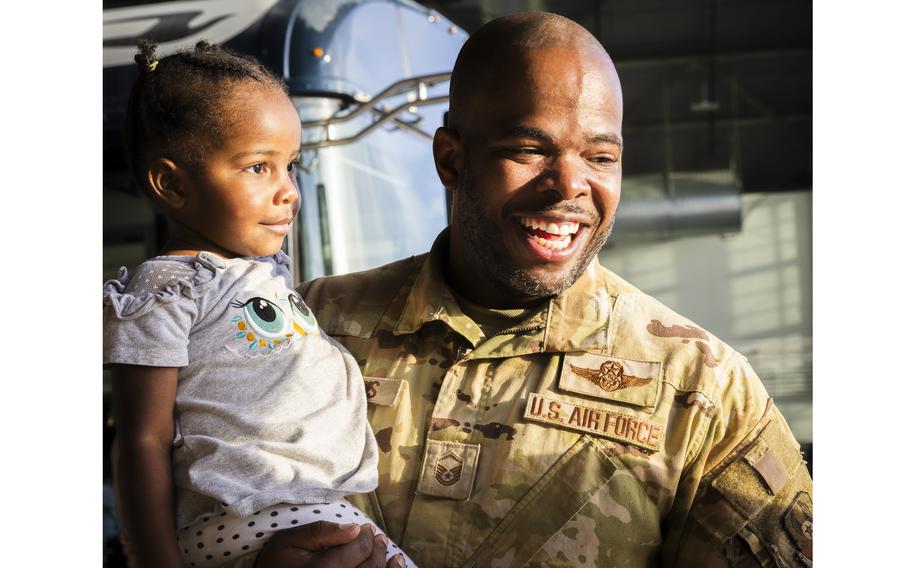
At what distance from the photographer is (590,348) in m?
1.80

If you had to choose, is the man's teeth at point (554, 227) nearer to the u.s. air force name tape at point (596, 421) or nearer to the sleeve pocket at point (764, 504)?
the u.s. air force name tape at point (596, 421)

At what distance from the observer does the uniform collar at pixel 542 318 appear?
181 centimetres

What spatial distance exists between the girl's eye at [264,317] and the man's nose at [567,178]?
0.50m

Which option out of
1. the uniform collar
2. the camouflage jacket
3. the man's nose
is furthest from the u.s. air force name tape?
the man's nose

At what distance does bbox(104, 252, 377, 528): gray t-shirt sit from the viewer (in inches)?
57.2

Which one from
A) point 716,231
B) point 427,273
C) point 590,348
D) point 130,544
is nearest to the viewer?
point 130,544

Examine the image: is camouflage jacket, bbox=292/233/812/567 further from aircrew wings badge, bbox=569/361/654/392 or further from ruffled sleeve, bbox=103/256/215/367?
ruffled sleeve, bbox=103/256/215/367

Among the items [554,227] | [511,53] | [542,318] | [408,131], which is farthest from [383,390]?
[408,131]

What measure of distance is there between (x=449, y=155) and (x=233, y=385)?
66 cm

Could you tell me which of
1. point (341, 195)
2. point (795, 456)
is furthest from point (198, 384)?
point (341, 195)

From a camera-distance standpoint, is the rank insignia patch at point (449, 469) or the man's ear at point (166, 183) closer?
the man's ear at point (166, 183)

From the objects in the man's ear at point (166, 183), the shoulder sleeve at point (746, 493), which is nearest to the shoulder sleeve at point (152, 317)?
the man's ear at point (166, 183)

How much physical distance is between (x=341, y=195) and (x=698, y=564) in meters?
2.36
